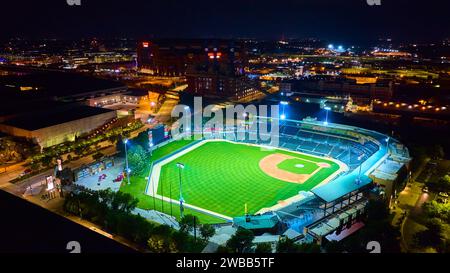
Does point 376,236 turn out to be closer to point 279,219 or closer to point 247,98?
A: point 279,219

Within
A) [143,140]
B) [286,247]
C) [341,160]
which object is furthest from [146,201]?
[341,160]

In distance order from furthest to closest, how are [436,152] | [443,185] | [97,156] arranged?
1. [97,156]
2. [436,152]
3. [443,185]

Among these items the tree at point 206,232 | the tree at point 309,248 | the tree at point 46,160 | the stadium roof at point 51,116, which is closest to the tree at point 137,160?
the tree at point 46,160

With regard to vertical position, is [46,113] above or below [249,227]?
above

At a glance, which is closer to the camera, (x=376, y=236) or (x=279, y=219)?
(x=376, y=236)

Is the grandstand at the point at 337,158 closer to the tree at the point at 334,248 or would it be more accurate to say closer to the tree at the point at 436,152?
the tree at the point at 334,248

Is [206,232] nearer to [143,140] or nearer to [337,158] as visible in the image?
[143,140]

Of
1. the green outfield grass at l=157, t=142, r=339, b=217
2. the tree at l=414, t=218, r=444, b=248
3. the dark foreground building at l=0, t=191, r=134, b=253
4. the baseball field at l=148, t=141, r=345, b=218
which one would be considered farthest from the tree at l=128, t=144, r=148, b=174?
the tree at l=414, t=218, r=444, b=248

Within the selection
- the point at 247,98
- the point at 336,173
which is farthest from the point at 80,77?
the point at 336,173
